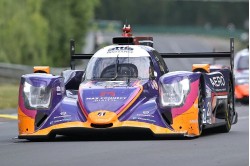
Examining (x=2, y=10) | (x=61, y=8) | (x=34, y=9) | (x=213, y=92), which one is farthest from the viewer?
(x=61, y=8)

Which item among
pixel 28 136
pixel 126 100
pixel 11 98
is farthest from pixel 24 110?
pixel 11 98

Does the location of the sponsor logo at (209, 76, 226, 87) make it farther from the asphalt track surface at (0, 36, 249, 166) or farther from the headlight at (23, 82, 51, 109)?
the headlight at (23, 82, 51, 109)

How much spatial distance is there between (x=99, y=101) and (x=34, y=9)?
152 feet

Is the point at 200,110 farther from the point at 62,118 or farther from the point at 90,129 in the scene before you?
the point at 62,118

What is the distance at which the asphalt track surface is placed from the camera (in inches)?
481

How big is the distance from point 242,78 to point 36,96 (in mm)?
15338

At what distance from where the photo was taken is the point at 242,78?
30.3 m

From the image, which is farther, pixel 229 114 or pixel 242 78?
pixel 242 78

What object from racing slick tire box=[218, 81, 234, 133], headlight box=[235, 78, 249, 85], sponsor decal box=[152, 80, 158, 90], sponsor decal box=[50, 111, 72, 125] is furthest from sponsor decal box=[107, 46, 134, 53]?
headlight box=[235, 78, 249, 85]

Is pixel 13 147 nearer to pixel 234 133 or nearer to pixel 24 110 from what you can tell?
pixel 24 110

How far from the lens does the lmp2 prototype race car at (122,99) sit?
49.3ft

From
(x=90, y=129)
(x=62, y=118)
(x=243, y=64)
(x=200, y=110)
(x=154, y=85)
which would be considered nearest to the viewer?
(x=90, y=129)

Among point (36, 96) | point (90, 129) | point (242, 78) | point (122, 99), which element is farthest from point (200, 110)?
point (242, 78)

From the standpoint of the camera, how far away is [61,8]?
70.9 m
